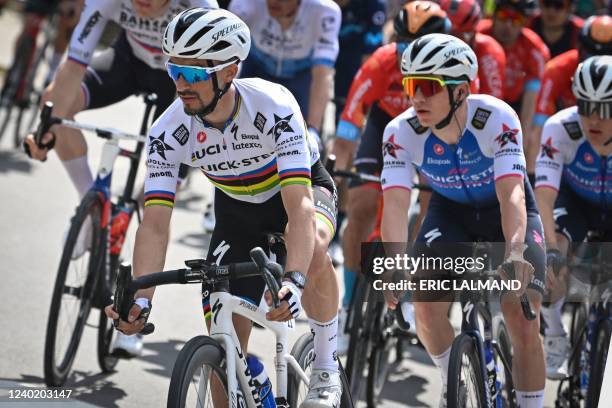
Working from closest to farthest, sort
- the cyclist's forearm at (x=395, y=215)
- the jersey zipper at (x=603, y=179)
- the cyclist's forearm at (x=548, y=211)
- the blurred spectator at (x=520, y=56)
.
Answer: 1. the cyclist's forearm at (x=395, y=215)
2. the cyclist's forearm at (x=548, y=211)
3. the jersey zipper at (x=603, y=179)
4. the blurred spectator at (x=520, y=56)

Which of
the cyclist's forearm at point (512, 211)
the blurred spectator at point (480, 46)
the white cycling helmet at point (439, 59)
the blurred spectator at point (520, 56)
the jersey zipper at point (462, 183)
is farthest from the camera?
the blurred spectator at point (520, 56)

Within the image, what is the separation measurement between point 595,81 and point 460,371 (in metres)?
2.04

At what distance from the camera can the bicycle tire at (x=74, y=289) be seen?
6195 millimetres

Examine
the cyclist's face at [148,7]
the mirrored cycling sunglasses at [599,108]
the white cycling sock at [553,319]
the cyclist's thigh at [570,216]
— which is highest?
the cyclist's face at [148,7]

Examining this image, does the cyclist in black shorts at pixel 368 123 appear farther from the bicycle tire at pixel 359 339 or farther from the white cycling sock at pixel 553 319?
the white cycling sock at pixel 553 319

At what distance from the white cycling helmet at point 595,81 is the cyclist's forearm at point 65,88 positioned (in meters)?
2.82

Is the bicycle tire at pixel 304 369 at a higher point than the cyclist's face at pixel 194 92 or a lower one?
lower

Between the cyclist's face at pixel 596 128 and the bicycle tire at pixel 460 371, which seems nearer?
the bicycle tire at pixel 460 371

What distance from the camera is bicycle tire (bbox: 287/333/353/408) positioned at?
508cm

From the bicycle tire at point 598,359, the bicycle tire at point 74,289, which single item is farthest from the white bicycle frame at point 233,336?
the bicycle tire at point 598,359

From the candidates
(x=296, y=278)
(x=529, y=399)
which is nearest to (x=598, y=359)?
(x=529, y=399)

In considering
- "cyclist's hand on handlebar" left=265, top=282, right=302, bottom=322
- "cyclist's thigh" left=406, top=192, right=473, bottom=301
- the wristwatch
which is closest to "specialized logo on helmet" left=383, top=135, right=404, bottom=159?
"cyclist's thigh" left=406, top=192, right=473, bottom=301

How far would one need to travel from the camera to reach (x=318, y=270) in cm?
514

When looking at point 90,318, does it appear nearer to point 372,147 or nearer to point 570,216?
point 372,147
